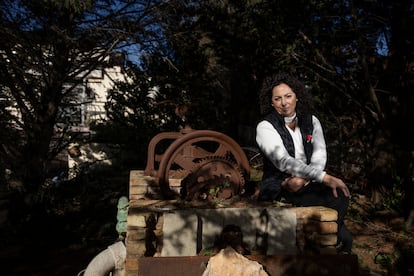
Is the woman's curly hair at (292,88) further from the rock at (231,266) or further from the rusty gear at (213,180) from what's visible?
the rock at (231,266)

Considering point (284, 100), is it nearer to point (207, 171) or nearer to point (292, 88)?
point (292, 88)

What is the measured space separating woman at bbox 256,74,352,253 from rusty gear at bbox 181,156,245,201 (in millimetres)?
254

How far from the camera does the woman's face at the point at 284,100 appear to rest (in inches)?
106

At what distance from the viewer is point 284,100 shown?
2.69 meters

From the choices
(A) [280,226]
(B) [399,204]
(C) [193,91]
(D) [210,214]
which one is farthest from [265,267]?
(C) [193,91]

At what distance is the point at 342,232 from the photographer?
265 cm

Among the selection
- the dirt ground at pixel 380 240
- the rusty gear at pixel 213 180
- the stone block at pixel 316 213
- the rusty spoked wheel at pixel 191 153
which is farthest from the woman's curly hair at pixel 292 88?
the dirt ground at pixel 380 240

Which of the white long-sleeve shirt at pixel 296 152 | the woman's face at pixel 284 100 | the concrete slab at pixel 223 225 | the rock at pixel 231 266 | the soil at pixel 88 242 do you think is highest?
the woman's face at pixel 284 100

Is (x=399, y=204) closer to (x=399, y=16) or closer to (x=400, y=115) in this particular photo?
(x=400, y=115)

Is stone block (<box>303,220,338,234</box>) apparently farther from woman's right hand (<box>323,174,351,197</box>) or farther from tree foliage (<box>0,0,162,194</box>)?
tree foliage (<box>0,0,162,194</box>)

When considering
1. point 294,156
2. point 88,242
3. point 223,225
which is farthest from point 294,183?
point 88,242

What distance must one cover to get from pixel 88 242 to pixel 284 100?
4.29 m

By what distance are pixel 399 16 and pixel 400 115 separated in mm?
1747

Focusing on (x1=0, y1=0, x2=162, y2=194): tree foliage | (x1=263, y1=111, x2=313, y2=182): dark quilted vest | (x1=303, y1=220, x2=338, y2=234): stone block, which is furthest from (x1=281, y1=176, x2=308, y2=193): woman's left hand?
(x1=0, y1=0, x2=162, y2=194): tree foliage
